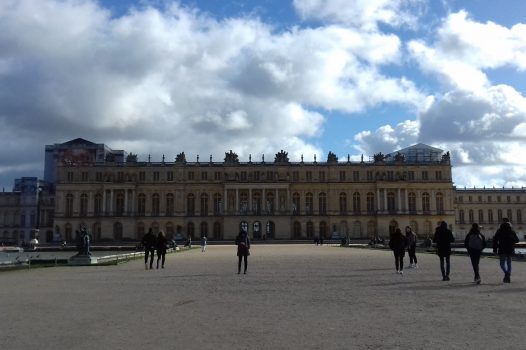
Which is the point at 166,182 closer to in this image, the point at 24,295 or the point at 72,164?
the point at 72,164

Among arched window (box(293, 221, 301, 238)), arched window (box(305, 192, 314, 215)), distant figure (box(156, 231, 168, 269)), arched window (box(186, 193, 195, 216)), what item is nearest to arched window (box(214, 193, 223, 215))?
arched window (box(186, 193, 195, 216))

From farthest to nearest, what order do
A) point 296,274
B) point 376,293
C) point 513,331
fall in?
1. point 296,274
2. point 376,293
3. point 513,331

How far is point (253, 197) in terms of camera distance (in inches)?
4087

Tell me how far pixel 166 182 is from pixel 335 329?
97.3 meters

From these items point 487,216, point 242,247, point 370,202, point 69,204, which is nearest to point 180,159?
point 69,204

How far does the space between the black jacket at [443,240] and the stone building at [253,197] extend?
83.9 metres

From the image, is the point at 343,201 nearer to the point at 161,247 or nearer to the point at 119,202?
the point at 119,202

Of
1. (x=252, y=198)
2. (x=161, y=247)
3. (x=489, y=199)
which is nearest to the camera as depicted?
(x=161, y=247)

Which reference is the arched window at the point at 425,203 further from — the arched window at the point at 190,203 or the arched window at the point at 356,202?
the arched window at the point at 190,203

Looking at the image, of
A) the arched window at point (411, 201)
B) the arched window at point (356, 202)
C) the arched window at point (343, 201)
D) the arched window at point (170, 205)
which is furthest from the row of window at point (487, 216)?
the arched window at point (170, 205)

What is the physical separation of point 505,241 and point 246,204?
3426 inches

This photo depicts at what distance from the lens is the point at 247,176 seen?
105062 mm

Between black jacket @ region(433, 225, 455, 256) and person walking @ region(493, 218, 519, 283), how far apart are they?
1506 millimetres

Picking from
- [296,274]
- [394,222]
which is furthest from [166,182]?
[296,274]
